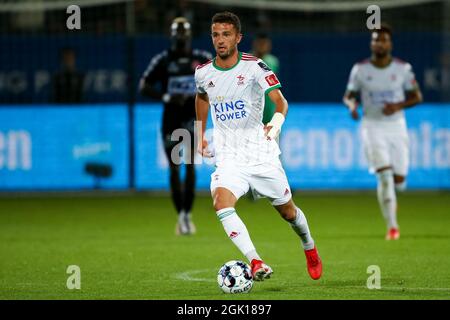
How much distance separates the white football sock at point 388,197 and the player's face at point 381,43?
4.39 feet

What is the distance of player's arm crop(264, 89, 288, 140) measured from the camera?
8086 mm

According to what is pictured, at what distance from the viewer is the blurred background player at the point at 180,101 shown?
12844 millimetres

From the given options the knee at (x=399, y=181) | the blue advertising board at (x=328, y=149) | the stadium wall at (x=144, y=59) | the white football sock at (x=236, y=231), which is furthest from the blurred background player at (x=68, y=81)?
the white football sock at (x=236, y=231)

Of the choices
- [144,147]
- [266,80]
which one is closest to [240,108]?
[266,80]

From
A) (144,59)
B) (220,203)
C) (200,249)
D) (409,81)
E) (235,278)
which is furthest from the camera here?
(144,59)

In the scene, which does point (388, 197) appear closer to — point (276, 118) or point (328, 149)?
point (276, 118)

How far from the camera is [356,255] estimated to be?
10438mm

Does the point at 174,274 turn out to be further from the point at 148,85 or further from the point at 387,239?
the point at 148,85

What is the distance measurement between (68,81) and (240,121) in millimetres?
10370

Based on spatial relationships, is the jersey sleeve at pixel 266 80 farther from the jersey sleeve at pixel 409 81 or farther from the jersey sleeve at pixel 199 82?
the jersey sleeve at pixel 409 81

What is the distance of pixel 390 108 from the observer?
1255cm

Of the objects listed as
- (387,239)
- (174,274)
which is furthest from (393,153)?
(174,274)

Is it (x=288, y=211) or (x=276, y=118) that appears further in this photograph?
(x=288, y=211)

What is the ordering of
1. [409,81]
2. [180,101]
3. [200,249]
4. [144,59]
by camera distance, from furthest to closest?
1. [144,59]
2. [180,101]
3. [409,81]
4. [200,249]
